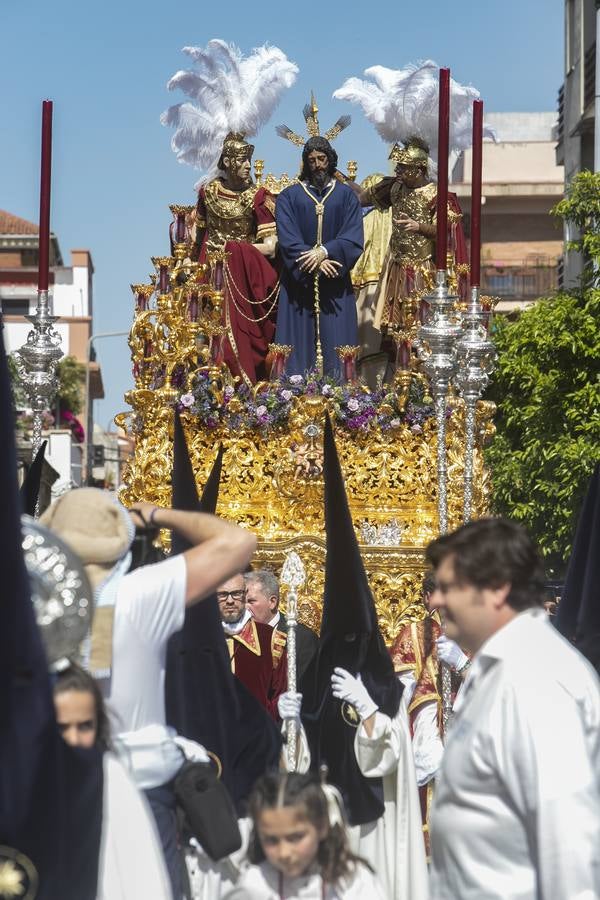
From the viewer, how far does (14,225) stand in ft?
191

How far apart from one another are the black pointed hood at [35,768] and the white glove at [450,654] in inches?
163

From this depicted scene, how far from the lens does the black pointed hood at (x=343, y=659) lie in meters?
6.50

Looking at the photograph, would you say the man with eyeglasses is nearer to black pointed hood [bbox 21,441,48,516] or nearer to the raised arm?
black pointed hood [bbox 21,441,48,516]

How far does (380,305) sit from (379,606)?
2.21 metres

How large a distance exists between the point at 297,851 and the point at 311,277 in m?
6.79

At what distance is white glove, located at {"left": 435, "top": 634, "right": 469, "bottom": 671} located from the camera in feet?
25.2

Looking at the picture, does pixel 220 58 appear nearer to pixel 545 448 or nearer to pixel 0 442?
pixel 0 442

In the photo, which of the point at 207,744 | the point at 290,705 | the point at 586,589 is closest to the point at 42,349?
the point at 290,705

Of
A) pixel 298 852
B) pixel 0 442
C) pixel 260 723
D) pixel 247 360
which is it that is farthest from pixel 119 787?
pixel 247 360

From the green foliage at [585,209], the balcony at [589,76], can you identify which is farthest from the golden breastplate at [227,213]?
the balcony at [589,76]

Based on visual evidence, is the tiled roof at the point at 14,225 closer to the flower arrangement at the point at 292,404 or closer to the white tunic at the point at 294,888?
the flower arrangement at the point at 292,404

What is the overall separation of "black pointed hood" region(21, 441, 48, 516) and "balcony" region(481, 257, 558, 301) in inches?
1153

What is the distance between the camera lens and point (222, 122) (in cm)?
1070

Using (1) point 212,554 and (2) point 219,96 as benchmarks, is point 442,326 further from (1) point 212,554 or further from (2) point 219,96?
(1) point 212,554
